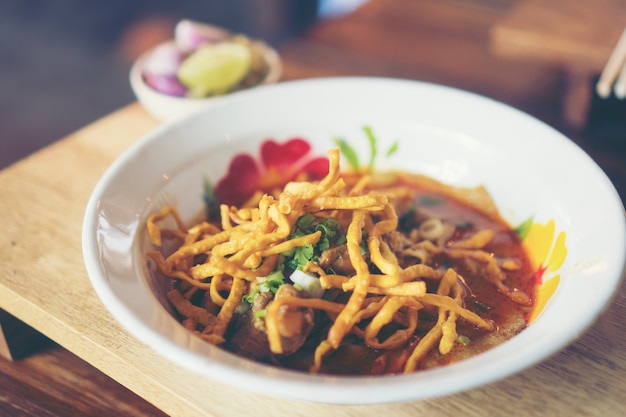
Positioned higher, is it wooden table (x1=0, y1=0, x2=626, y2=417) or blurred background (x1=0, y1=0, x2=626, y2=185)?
wooden table (x1=0, y1=0, x2=626, y2=417)

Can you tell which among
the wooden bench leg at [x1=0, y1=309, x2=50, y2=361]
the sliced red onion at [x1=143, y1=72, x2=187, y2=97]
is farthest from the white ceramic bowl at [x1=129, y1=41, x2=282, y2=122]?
the wooden bench leg at [x1=0, y1=309, x2=50, y2=361]

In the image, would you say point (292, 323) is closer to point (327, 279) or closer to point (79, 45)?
point (327, 279)

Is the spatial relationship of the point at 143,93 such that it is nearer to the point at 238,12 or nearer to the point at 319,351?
the point at 319,351

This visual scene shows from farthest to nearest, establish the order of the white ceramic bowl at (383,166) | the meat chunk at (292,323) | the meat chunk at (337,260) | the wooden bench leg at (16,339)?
the wooden bench leg at (16,339) → the meat chunk at (337,260) → the meat chunk at (292,323) → the white ceramic bowl at (383,166)

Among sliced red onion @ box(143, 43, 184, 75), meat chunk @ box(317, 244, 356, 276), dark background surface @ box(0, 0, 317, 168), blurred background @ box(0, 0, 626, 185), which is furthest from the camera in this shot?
dark background surface @ box(0, 0, 317, 168)

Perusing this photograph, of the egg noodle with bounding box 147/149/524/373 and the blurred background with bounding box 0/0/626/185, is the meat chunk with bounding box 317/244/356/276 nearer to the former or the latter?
the egg noodle with bounding box 147/149/524/373

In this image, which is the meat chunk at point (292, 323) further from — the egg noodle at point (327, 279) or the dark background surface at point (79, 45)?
the dark background surface at point (79, 45)

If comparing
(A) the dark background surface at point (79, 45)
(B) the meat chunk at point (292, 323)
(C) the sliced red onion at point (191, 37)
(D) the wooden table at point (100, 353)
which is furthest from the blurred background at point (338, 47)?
(B) the meat chunk at point (292, 323)

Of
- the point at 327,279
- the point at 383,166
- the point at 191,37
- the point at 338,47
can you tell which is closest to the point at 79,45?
the point at 338,47
